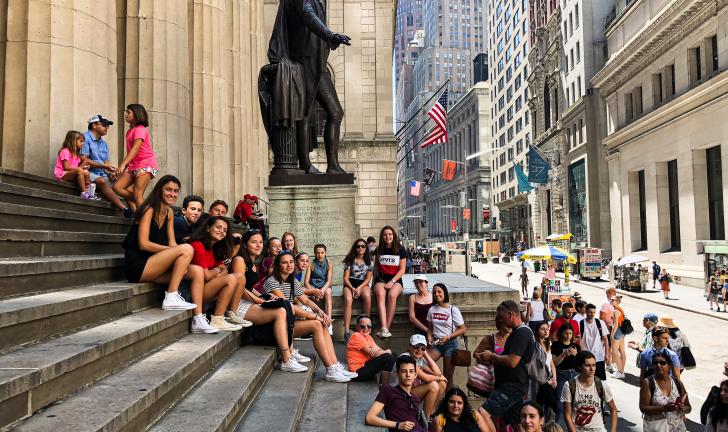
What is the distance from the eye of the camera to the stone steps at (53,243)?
194 inches

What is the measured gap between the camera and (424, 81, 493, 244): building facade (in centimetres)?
11728

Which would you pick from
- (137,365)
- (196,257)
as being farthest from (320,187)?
(137,365)

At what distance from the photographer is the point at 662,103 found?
4041 cm

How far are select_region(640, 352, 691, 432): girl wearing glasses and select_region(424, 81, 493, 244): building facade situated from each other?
95.9m

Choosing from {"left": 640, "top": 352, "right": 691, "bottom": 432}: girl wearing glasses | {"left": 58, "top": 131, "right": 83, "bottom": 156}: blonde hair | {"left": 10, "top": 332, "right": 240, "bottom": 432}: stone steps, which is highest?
{"left": 58, "top": 131, "right": 83, "bottom": 156}: blonde hair

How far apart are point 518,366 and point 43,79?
24.5 feet

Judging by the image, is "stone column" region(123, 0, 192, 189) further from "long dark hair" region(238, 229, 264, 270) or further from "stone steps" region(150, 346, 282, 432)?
"stone steps" region(150, 346, 282, 432)

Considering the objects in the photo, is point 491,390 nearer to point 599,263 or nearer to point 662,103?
point 599,263

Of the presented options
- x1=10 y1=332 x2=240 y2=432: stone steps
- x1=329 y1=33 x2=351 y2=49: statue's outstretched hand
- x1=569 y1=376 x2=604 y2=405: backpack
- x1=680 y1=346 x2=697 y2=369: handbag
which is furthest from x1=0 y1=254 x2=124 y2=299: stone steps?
x1=680 y1=346 x2=697 y2=369: handbag

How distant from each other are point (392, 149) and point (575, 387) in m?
25.0

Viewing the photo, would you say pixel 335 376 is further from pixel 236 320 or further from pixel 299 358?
pixel 236 320

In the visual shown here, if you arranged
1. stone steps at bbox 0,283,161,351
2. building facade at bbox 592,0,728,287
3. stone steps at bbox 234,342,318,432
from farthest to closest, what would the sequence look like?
1. building facade at bbox 592,0,728,287
2. stone steps at bbox 234,342,318,432
3. stone steps at bbox 0,283,161,351

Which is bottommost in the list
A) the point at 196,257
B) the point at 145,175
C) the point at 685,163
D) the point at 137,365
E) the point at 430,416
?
the point at 430,416

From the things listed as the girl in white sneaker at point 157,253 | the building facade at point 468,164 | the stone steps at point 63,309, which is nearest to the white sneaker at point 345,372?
the girl in white sneaker at point 157,253
